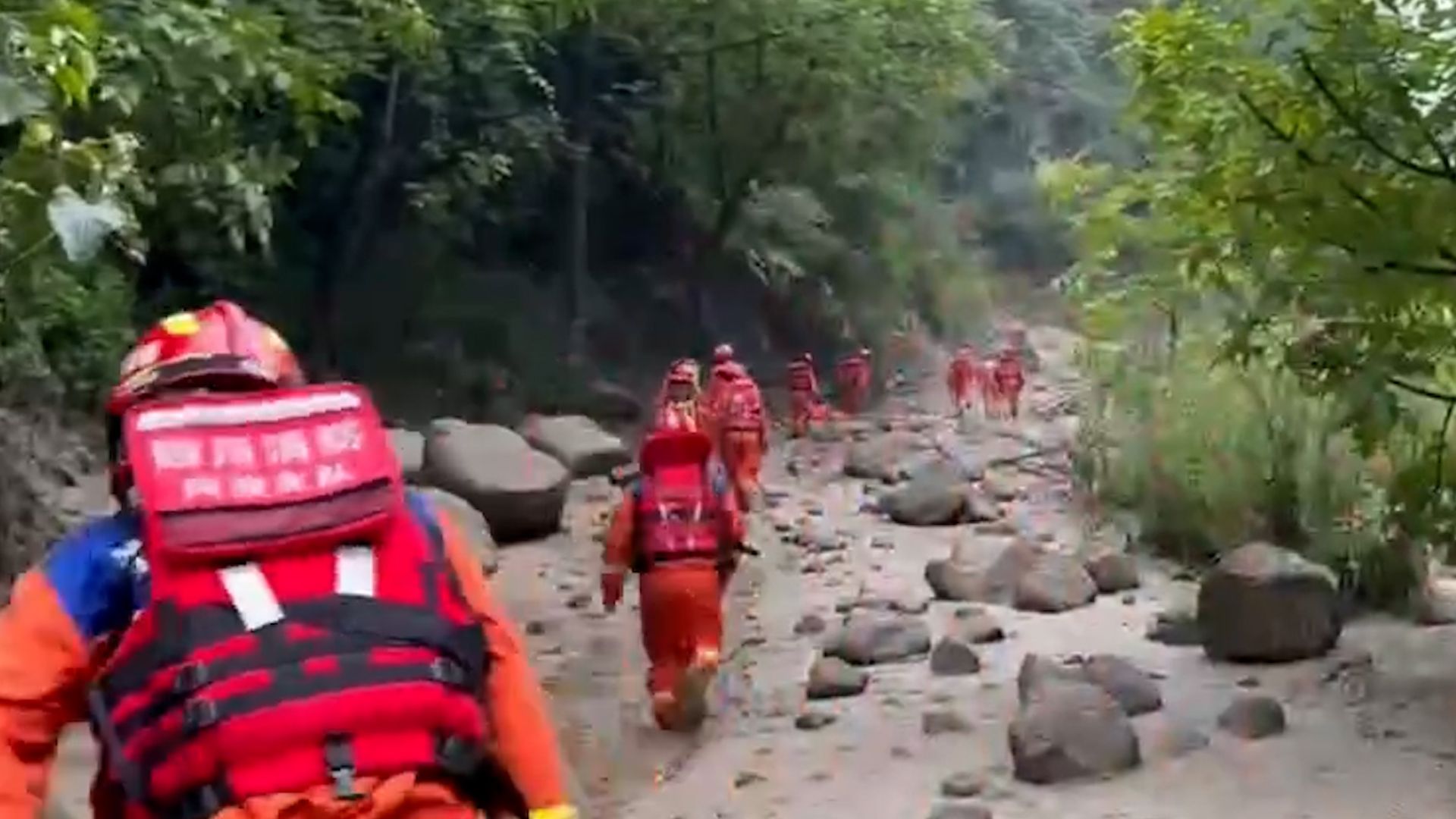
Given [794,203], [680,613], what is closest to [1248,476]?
[680,613]

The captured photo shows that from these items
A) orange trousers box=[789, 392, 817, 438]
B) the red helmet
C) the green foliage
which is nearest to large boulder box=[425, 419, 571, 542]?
the green foliage

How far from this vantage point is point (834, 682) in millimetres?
9156

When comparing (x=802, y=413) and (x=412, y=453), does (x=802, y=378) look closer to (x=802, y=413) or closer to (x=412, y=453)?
(x=802, y=413)

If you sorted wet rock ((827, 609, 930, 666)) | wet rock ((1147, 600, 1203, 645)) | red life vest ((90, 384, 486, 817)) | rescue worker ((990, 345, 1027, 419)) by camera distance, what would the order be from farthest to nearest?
rescue worker ((990, 345, 1027, 419)) → wet rock ((827, 609, 930, 666)) → wet rock ((1147, 600, 1203, 645)) → red life vest ((90, 384, 486, 817))

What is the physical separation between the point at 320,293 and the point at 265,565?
57.7 ft

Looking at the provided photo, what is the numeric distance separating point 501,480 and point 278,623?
12.1m

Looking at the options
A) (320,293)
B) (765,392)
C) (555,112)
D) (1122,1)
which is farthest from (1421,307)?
(1122,1)

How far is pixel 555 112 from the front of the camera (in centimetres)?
2208

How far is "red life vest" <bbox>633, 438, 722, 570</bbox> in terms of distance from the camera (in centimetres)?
831

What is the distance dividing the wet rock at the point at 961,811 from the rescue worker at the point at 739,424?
771 cm

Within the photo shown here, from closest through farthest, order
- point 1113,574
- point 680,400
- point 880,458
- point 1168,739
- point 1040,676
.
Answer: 1. point 1168,739
2. point 1040,676
3. point 1113,574
4. point 680,400
5. point 880,458

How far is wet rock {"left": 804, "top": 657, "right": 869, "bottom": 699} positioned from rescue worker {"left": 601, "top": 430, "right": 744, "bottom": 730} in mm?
772

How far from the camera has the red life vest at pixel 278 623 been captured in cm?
236

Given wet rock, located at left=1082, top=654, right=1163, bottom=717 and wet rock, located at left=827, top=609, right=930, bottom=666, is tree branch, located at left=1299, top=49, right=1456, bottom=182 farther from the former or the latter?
wet rock, located at left=827, top=609, right=930, bottom=666
